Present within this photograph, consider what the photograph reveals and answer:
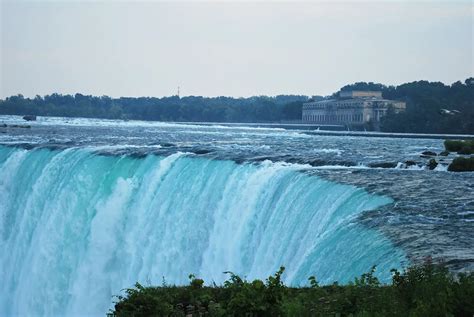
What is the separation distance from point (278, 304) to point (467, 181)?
17.0 metres

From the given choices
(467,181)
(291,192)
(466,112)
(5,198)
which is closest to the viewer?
(291,192)

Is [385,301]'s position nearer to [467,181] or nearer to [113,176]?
[467,181]

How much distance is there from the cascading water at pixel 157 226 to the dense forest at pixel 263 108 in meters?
50.3

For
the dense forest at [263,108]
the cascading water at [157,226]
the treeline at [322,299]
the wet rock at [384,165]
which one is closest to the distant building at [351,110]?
the dense forest at [263,108]

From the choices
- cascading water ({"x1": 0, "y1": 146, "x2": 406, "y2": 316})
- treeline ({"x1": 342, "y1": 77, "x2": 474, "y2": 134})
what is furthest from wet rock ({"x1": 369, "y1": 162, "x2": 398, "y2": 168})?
treeline ({"x1": 342, "y1": 77, "x2": 474, "y2": 134})

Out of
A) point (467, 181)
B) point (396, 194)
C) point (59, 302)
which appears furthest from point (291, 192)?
point (59, 302)

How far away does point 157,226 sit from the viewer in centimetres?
2458

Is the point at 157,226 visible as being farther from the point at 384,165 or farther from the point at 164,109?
the point at 164,109

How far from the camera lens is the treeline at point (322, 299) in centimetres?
877

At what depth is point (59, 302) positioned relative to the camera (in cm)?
2638

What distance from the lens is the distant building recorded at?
11125 cm

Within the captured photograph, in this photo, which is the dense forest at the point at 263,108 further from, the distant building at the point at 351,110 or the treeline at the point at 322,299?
the treeline at the point at 322,299

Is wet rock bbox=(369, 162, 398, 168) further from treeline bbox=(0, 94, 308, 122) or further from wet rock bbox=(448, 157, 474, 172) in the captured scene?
treeline bbox=(0, 94, 308, 122)

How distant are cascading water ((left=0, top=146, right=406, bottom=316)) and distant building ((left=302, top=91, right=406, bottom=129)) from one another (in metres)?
77.6
